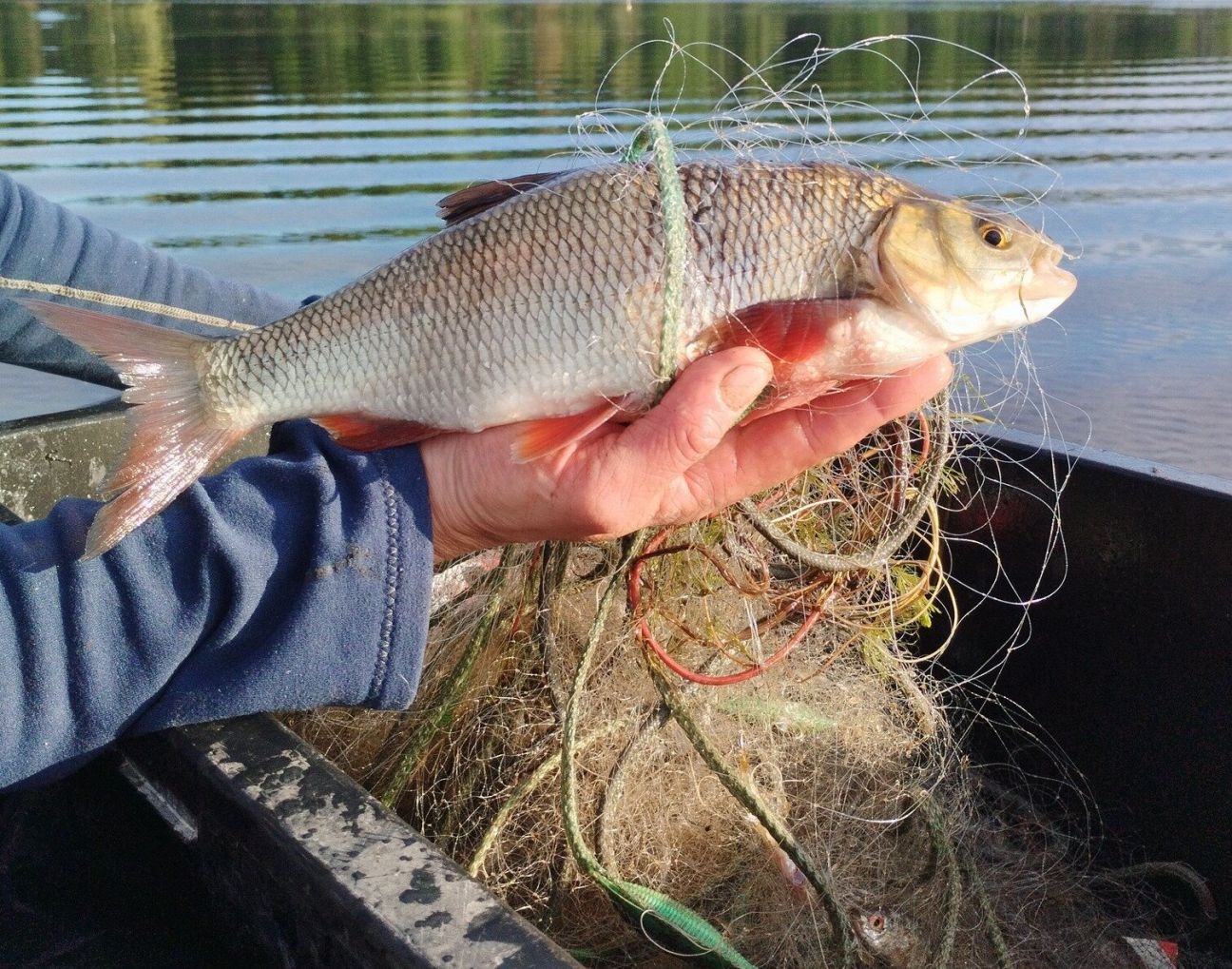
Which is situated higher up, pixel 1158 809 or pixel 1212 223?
pixel 1212 223

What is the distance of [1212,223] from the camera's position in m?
9.80

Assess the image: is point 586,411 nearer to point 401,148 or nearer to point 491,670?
point 491,670

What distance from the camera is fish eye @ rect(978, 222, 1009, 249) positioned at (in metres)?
2.27

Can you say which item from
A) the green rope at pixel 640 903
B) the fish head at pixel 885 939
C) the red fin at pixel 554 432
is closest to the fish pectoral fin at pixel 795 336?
the red fin at pixel 554 432

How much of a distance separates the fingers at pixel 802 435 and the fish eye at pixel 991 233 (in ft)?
0.84

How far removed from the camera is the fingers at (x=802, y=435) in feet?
7.13

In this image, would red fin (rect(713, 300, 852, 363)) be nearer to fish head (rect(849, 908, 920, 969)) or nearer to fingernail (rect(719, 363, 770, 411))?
fingernail (rect(719, 363, 770, 411))

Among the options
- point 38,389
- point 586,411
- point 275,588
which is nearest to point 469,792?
point 275,588

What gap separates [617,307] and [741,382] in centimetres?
27

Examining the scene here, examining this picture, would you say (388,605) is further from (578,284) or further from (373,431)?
(578,284)

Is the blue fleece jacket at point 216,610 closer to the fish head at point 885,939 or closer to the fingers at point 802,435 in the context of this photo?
the fingers at point 802,435

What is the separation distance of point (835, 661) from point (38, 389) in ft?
18.8

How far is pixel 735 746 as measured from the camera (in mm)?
2645

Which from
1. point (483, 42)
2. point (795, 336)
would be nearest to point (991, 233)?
point (795, 336)
